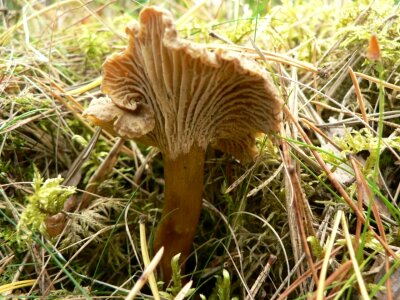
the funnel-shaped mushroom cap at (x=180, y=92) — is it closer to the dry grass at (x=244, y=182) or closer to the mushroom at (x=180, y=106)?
the mushroom at (x=180, y=106)

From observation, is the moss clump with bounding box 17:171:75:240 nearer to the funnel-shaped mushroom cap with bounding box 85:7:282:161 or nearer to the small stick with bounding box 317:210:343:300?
the funnel-shaped mushroom cap with bounding box 85:7:282:161

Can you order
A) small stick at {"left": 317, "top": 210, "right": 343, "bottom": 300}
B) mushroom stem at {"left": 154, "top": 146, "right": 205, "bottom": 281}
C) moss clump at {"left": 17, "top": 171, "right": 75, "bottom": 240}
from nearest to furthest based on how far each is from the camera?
small stick at {"left": 317, "top": 210, "right": 343, "bottom": 300} → moss clump at {"left": 17, "top": 171, "right": 75, "bottom": 240} → mushroom stem at {"left": 154, "top": 146, "right": 205, "bottom": 281}

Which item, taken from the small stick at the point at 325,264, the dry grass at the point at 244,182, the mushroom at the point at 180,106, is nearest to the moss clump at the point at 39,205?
the dry grass at the point at 244,182

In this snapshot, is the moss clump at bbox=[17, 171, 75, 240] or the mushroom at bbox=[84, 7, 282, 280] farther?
the moss clump at bbox=[17, 171, 75, 240]

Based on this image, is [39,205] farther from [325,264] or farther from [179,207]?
[325,264]

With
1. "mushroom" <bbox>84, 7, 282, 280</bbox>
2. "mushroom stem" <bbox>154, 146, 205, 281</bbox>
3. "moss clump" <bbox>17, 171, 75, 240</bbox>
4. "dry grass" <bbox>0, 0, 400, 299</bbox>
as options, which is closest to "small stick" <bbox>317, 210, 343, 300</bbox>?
"dry grass" <bbox>0, 0, 400, 299</bbox>

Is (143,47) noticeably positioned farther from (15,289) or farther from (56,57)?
(56,57)

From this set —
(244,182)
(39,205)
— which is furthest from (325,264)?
(39,205)
